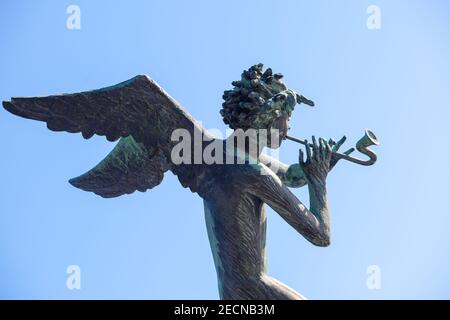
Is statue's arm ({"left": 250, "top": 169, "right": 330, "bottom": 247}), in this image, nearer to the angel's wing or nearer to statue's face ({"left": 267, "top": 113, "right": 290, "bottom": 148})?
statue's face ({"left": 267, "top": 113, "right": 290, "bottom": 148})

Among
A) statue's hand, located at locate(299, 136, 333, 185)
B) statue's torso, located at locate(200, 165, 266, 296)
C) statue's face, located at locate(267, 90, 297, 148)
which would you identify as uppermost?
statue's face, located at locate(267, 90, 297, 148)

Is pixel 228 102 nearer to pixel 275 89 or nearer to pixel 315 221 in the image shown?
pixel 275 89

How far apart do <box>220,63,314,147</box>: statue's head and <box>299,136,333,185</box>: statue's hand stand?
1.36 ft

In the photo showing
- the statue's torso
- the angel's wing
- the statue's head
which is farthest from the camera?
the statue's head

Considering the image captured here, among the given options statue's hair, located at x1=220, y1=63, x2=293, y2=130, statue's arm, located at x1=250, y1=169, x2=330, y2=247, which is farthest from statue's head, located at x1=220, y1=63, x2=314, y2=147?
statue's arm, located at x1=250, y1=169, x2=330, y2=247

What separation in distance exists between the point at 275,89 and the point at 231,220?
1411mm

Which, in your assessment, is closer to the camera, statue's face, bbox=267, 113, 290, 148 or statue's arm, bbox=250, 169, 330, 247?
statue's arm, bbox=250, 169, 330, 247

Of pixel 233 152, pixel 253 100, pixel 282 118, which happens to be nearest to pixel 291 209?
pixel 233 152

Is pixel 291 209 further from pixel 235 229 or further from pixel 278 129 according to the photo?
pixel 278 129

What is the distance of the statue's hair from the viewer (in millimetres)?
15633

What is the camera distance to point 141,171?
1633 cm

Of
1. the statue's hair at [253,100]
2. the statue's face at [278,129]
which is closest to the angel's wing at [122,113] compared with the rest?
the statue's hair at [253,100]

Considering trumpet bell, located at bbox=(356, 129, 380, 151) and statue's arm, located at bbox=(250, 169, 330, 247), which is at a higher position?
trumpet bell, located at bbox=(356, 129, 380, 151)
